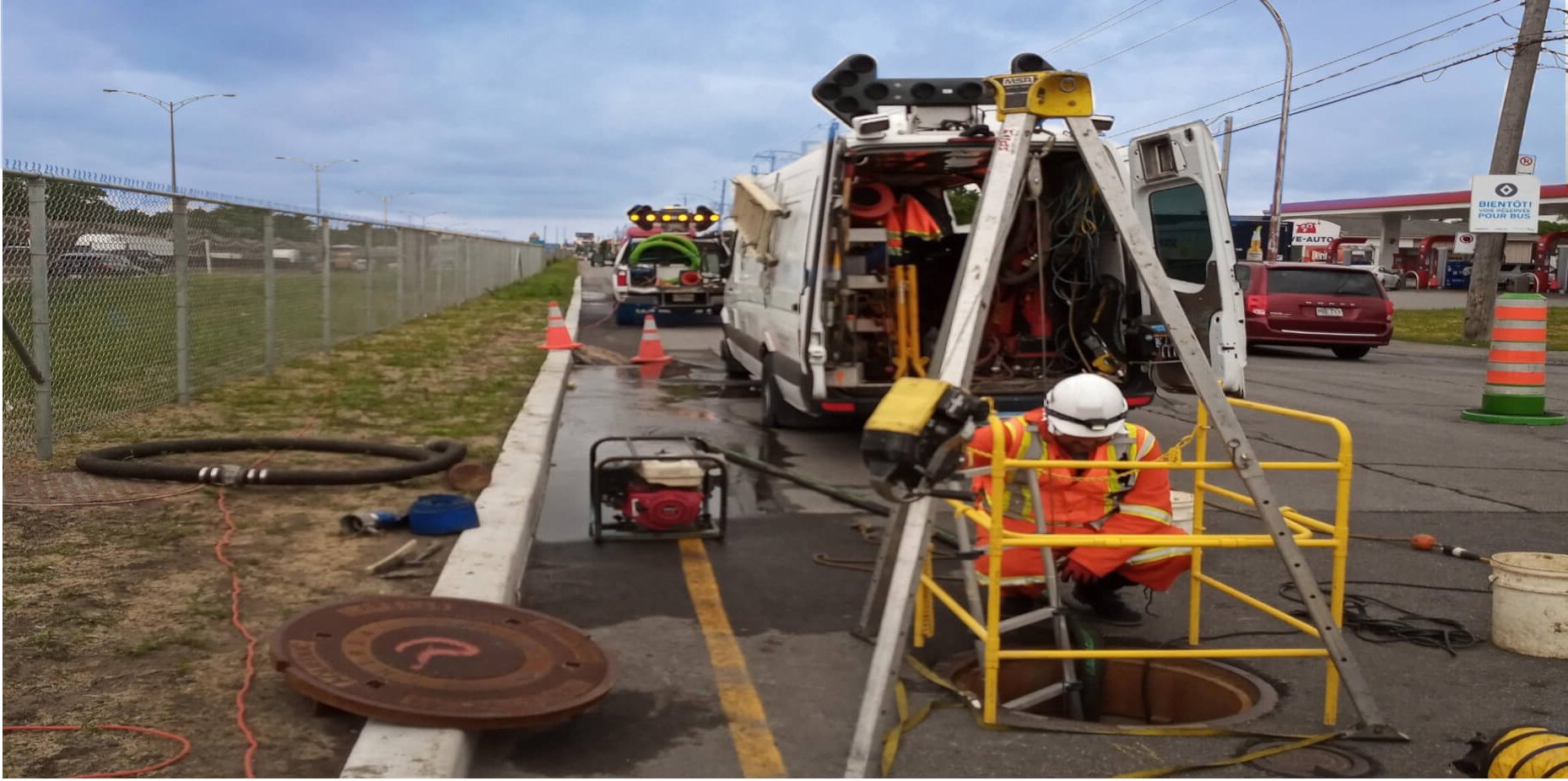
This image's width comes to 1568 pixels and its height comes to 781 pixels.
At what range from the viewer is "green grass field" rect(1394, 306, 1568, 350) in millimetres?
27312

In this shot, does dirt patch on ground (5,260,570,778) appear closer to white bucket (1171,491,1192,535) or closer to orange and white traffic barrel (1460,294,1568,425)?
white bucket (1171,491,1192,535)

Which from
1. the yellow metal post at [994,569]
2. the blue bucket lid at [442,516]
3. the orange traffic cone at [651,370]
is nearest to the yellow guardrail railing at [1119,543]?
the yellow metal post at [994,569]

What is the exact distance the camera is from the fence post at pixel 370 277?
20.7 m

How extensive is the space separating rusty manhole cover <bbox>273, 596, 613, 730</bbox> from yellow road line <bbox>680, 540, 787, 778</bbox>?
495 millimetres

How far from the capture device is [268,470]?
8.05 m

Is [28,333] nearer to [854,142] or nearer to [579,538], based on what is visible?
[579,538]

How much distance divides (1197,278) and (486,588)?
500 centimetres

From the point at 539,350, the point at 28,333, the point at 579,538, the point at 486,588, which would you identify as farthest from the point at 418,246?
the point at 486,588

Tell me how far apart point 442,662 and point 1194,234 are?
18.7 ft

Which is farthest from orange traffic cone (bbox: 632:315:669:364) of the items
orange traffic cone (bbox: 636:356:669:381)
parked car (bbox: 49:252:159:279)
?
parked car (bbox: 49:252:159:279)

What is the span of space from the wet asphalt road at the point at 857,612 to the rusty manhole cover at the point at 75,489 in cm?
222

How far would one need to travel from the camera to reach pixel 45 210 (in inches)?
336

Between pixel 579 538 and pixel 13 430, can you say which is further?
pixel 13 430

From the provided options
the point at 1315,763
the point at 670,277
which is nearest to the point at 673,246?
the point at 670,277
